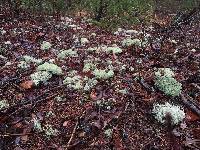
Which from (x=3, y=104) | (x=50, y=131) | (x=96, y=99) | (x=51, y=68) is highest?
(x=51, y=68)

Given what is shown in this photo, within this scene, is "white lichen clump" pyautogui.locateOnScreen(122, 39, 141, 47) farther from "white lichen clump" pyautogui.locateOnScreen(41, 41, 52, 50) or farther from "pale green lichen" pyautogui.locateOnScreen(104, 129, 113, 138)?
"pale green lichen" pyautogui.locateOnScreen(104, 129, 113, 138)

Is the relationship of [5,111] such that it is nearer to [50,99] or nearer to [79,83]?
[50,99]

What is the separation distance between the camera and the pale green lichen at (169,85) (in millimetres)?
6184

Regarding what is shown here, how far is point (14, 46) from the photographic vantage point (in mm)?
8430

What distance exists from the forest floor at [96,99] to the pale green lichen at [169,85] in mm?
108

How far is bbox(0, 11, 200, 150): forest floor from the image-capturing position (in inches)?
213

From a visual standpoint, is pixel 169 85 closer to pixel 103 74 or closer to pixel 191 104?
pixel 191 104

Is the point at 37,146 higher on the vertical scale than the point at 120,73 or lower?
lower

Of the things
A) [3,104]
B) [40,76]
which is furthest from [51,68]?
[3,104]

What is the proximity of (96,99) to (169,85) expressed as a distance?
1367mm

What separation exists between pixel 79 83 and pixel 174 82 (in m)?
1.76

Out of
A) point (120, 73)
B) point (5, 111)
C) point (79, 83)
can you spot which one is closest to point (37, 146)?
point (5, 111)

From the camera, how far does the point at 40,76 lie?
681 centimetres

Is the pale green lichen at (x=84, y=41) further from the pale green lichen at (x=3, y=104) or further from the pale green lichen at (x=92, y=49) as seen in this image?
the pale green lichen at (x=3, y=104)
